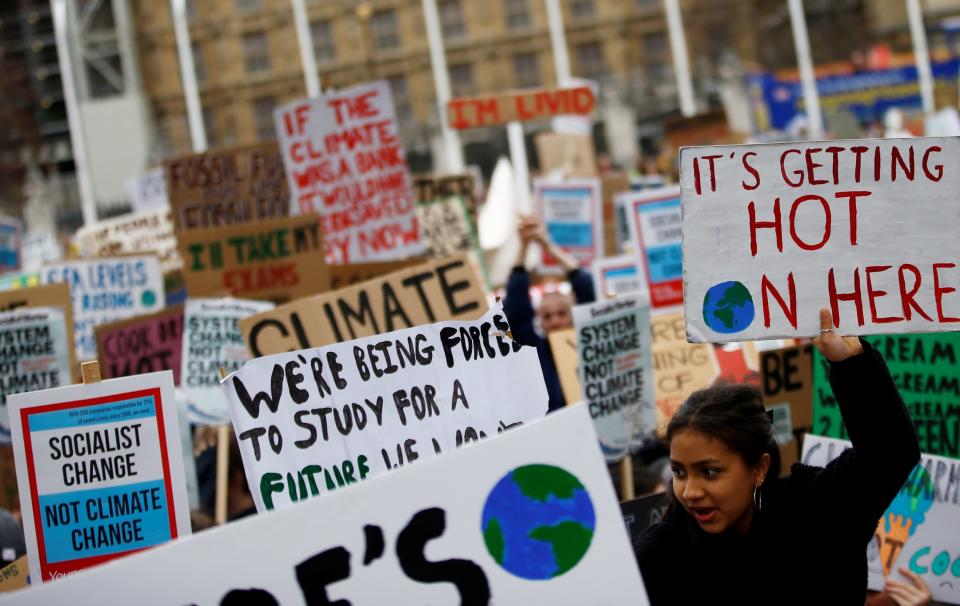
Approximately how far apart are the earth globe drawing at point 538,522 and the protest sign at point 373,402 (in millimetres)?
1076

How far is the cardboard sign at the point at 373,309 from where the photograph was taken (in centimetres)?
540

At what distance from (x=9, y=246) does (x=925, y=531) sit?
944 centimetres

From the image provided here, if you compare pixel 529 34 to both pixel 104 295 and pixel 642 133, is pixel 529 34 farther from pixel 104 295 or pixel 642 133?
pixel 104 295

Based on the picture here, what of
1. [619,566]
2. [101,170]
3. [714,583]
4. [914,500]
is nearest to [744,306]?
[714,583]

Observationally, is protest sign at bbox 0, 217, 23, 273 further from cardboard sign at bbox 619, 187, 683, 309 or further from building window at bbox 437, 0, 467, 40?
building window at bbox 437, 0, 467, 40

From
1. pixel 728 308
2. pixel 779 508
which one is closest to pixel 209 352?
pixel 728 308

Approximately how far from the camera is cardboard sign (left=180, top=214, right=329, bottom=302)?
24.0 feet

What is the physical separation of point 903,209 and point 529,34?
43545 mm

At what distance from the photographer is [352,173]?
8422 mm

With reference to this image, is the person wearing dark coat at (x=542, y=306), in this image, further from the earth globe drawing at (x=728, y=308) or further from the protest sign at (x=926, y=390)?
the earth globe drawing at (x=728, y=308)

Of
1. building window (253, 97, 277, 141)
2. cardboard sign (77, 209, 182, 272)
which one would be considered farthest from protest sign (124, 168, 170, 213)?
building window (253, 97, 277, 141)

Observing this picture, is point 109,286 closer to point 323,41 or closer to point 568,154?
point 568,154

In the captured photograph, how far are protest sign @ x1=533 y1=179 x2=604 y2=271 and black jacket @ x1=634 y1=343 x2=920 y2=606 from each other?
25.2 feet

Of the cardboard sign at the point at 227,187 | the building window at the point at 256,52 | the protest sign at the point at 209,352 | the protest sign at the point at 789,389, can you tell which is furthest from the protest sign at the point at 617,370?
the building window at the point at 256,52
